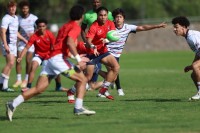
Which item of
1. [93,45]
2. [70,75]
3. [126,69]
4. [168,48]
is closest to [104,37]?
[93,45]

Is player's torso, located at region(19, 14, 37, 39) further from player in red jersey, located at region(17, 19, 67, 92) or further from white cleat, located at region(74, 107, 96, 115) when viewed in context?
white cleat, located at region(74, 107, 96, 115)

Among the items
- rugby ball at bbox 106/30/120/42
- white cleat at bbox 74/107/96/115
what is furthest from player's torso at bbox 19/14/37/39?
white cleat at bbox 74/107/96/115

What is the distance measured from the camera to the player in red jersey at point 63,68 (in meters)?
13.6

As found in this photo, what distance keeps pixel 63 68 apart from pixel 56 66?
5.4 inches

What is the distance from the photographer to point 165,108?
49.3 feet

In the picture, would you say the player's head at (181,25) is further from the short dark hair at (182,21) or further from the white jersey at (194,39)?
the white jersey at (194,39)

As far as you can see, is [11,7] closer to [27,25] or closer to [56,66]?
[27,25]

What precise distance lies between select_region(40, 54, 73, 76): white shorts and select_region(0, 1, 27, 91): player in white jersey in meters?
7.73

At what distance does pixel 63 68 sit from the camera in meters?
13.6

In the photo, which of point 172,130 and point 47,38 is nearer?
point 172,130

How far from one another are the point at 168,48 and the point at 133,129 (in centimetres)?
4391

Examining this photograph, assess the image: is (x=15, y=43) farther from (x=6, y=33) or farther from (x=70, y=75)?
(x=70, y=75)

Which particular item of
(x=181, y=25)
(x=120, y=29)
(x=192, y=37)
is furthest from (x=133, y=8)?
(x=192, y=37)

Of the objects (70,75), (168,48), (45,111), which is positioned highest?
(70,75)
